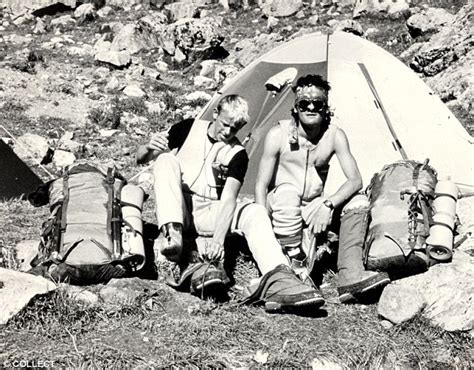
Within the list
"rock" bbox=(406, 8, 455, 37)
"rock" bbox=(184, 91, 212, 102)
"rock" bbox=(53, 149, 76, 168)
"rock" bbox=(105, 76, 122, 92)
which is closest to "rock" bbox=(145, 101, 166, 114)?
"rock" bbox=(184, 91, 212, 102)

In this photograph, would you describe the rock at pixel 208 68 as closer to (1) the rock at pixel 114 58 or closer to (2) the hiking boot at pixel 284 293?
(1) the rock at pixel 114 58

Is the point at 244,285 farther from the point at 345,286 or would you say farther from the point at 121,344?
the point at 121,344

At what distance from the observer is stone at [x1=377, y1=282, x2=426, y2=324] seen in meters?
4.89

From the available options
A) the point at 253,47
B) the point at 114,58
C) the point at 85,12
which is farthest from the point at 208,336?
the point at 85,12

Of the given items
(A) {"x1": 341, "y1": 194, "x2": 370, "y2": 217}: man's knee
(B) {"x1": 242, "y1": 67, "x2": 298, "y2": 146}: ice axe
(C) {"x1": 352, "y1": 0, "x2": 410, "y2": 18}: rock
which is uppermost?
(B) {"x1": 242, "y1": 67, "x2": 298, "y2": 146}: ice axe

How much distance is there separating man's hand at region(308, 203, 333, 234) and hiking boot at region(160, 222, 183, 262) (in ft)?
3.35

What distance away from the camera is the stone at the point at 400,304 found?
489cm

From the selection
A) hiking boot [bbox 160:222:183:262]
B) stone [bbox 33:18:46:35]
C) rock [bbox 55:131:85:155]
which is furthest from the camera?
stone [bbox 33:18:46:35]

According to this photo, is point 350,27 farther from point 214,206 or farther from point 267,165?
point 214,206

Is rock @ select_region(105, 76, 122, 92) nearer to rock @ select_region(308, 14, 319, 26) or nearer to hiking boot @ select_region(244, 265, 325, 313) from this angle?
rock @ select_region(308, 14, 319, 26)

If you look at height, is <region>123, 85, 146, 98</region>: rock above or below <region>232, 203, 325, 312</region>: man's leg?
below

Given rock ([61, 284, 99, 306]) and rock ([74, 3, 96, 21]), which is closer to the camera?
rock ([61, 284, 99, 306])

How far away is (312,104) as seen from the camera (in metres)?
5.51

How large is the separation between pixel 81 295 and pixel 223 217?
1.20 m
